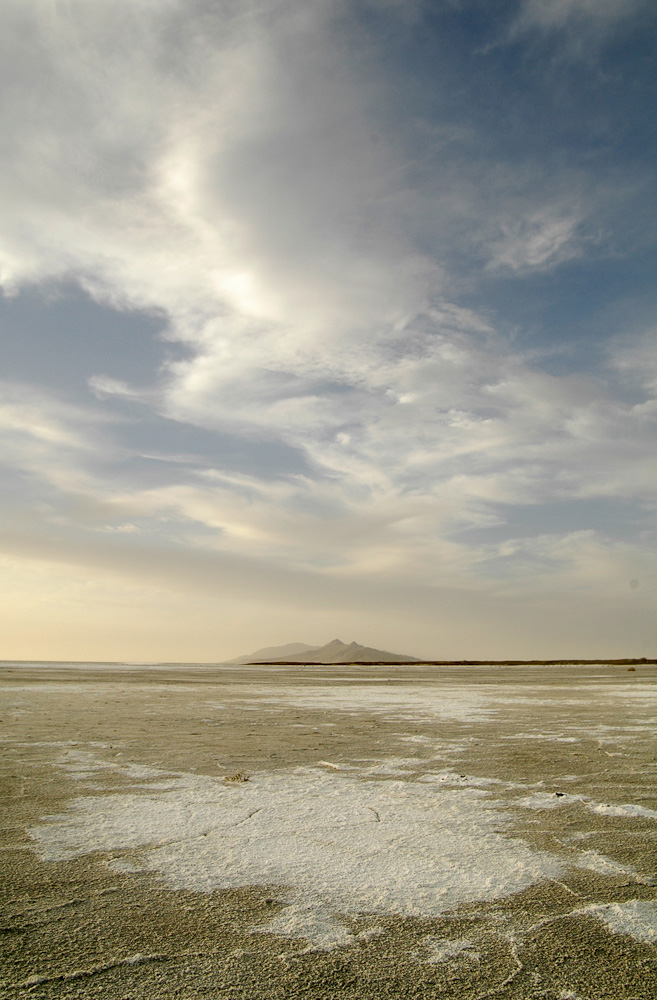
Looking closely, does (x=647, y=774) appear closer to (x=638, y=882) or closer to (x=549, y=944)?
(x=638, y=882)

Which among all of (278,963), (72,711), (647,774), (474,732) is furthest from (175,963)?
(72,711)

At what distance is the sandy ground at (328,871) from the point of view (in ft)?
6.70

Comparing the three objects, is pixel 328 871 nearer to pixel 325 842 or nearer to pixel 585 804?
pixel 325 842

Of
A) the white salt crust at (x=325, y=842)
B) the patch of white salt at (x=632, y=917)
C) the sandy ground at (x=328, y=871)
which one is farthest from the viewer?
the white salt crust at (x=325, y=842)

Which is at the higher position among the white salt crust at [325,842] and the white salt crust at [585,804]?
the white salt crust at [325,842]

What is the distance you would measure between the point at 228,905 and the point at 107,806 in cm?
176

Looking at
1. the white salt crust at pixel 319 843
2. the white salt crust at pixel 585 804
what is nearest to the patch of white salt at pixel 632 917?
the white salt crust at pixel 319 843

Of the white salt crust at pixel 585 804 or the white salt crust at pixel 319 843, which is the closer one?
the white salt crust at pixel 319 843

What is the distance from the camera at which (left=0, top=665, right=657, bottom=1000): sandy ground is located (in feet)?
6.70

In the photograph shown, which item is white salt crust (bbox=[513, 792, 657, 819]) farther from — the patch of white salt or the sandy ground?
the patch of white salt

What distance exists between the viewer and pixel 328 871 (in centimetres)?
292

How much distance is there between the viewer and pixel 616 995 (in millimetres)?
1921

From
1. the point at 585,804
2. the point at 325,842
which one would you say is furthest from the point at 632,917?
the point at 585,804

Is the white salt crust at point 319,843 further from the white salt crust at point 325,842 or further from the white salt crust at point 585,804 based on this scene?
the white salt crust at point 585,804
